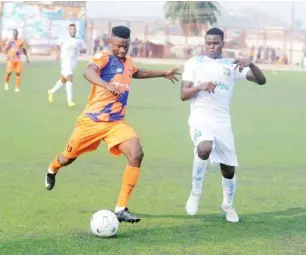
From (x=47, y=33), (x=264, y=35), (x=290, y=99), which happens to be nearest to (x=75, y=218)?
(x=290, y=99)

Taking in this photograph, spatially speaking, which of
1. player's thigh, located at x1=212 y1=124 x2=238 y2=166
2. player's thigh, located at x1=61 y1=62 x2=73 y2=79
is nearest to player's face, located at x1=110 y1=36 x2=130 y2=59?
player's thigh, located at x1=212 y1=124 x2=238 y2=166

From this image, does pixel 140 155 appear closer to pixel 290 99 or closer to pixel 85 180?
pixel 85 180

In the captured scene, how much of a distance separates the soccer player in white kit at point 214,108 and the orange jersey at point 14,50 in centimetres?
1748

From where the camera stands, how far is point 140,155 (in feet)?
23.9

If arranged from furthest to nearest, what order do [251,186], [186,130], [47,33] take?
[47,33]
[186,130]
[251,186]

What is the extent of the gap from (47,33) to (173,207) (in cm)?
5854

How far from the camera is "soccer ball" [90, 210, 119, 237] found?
6570mm

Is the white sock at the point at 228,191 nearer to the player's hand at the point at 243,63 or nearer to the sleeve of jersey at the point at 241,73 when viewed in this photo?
the sleeve of jersey at the point at 241,73

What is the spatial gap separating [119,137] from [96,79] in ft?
1.95

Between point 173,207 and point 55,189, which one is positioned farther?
point 55,189

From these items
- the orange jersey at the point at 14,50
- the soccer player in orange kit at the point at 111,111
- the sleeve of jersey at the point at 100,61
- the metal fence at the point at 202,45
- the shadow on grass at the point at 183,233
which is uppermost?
the sleeve of jersey at the point at 100,61

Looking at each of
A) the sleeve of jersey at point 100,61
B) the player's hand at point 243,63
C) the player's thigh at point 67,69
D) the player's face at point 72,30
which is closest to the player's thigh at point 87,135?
the sleeve of jersey at point 100,61

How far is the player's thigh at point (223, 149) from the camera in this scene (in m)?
7.70

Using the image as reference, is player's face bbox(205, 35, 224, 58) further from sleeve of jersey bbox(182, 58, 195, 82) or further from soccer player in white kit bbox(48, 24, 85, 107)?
soccer player in white kit bbox(48, 24, 85, 107)
